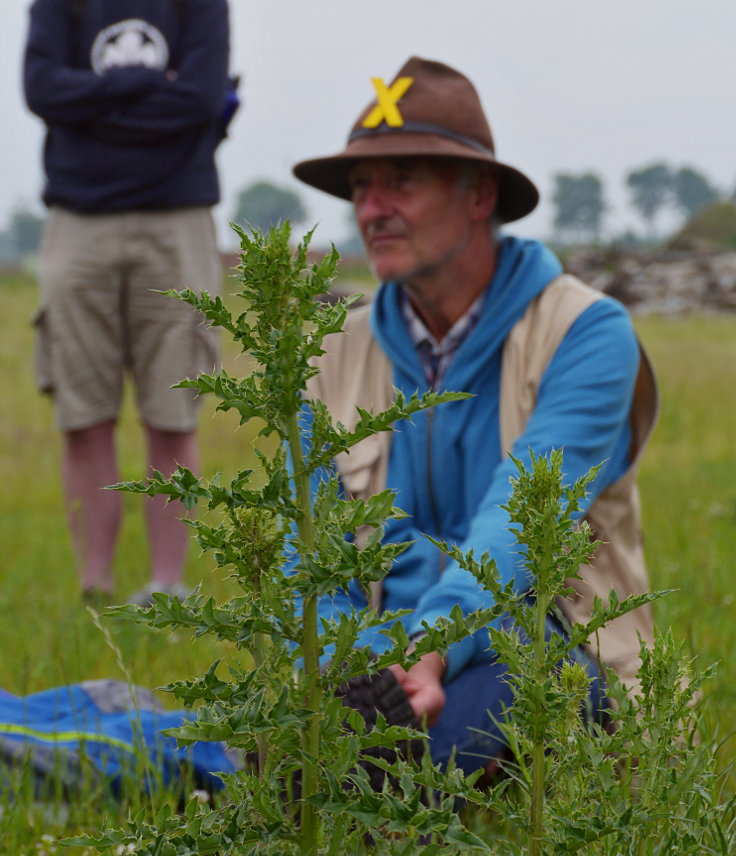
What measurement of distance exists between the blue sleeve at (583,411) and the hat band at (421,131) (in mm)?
622

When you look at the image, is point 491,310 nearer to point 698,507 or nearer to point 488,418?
point 488,418

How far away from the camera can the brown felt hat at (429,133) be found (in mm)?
3311

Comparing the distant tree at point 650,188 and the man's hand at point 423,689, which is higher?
the man's hand at point 423,689

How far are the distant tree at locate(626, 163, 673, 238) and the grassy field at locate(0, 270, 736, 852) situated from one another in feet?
428

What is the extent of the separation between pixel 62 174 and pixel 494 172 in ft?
6.50

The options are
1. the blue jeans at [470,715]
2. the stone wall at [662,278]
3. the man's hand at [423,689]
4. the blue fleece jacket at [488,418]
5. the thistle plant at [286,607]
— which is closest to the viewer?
the thistle plant at [286,607]

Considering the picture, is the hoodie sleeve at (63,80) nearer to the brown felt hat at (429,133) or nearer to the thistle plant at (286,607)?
the brown felt hat at (429,133)

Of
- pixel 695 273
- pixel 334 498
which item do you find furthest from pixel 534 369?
pixel 695 273

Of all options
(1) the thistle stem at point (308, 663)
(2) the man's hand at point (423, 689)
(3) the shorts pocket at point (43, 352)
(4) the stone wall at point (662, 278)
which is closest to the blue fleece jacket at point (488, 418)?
(2) the man's hand at point (423, 689)

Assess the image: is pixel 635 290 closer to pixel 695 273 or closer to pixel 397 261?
pixel 695 273

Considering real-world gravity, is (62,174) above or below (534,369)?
above

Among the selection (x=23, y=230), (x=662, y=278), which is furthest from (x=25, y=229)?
(x=662, y=278)

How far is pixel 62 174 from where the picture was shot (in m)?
4.69

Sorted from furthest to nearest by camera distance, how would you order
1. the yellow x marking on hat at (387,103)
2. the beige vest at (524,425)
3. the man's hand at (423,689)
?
the yellow x marking on hat at (387,103), the beige vest at (524,425), the man's hand at (423,689)
